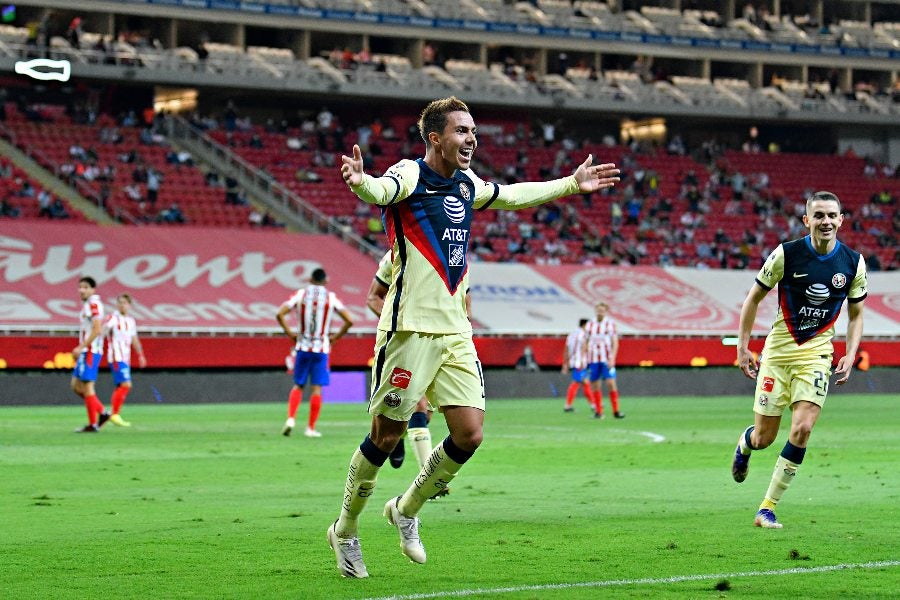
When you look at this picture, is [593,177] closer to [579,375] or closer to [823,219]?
[823,219]

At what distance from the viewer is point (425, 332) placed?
823 cm

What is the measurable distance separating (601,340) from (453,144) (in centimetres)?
2141

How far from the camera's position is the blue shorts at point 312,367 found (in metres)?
21.3

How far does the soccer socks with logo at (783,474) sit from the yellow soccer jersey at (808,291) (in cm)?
71

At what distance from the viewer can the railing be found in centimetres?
4944

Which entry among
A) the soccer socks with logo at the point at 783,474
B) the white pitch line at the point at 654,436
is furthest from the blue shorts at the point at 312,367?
the soccer socks with logo at the point at 783,474

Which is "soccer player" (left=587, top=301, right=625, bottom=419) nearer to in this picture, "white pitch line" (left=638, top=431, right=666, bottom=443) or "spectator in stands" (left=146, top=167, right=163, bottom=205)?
"white pitch line" (left=638, top=431, right=666, bottom=443)

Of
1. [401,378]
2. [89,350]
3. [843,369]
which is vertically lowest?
[89,350]

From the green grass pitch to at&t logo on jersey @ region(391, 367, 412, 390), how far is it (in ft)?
3.49

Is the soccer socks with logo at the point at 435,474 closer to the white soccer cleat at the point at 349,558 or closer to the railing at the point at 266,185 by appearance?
the white soccer cleat at the point at 349,558

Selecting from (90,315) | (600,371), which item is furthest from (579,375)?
(90,315)

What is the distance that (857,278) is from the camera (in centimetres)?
1126

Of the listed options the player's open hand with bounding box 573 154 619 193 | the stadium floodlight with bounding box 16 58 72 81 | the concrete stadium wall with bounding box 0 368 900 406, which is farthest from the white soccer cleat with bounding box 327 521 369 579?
the concrete stadium wall with bounding box 0 368 900 406

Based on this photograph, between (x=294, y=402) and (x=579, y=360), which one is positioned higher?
(x=294, y=402)
